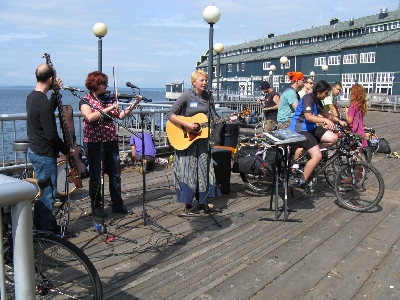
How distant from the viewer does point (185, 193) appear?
519 cm

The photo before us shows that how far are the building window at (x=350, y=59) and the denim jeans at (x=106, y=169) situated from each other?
48.2 metres

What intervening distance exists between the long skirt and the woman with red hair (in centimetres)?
339

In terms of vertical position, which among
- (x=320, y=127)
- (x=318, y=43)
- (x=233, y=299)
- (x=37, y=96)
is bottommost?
(x=233, y=299)

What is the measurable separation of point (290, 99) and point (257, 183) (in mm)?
1688

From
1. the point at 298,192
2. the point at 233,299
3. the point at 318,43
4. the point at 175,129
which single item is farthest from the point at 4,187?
the point at 318,43

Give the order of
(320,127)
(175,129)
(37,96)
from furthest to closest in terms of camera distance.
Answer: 1. (320,127)
2. (175,129)
3. (37,96)

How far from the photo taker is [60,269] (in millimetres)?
2898

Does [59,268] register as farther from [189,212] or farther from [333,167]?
[333,167]

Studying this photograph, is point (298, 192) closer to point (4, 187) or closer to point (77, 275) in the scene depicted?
point (77, 275)

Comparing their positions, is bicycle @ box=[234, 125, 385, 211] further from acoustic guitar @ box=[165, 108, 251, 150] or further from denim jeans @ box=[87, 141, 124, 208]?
denim jeans @ box=[87, 141, 124, 208]

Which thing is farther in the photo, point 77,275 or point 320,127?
point 320,127

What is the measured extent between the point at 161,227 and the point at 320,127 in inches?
110

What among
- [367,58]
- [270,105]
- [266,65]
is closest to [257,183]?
[270,105]

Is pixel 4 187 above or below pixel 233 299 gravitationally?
above
